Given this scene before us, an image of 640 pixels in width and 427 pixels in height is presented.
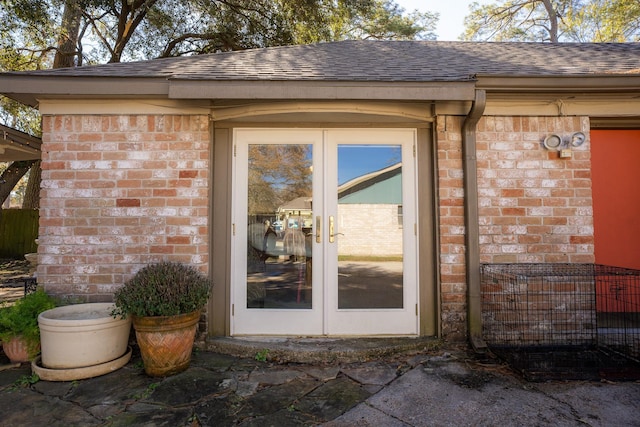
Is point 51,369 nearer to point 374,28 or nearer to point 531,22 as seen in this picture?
point 374,28

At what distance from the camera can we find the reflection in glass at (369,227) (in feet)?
11.3

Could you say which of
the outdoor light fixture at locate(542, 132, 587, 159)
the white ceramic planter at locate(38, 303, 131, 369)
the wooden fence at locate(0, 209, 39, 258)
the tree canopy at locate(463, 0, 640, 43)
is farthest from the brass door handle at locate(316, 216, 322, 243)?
the tree canopy at locate(463, 0, 640, 43)

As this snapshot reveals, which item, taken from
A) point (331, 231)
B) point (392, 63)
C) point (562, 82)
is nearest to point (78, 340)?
point (331, 231)

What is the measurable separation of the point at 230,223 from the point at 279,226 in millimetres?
474

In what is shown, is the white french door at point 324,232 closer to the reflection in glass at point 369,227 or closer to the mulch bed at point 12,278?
the reflection in glass at point 369,227

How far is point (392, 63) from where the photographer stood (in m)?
3.89

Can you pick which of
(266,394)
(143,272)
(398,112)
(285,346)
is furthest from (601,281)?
(143,272)

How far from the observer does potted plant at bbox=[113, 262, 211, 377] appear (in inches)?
105

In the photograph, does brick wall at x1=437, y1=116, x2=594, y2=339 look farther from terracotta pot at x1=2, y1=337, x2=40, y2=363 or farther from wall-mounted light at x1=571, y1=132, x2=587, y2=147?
terracotta pot at x1=2, y1=337, x2=40, y2=363

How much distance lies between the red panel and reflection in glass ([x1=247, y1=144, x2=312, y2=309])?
10.7 ft

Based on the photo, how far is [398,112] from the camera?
3.36 metres

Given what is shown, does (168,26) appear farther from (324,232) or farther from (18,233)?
(324,232)

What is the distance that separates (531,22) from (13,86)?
56.1 feet

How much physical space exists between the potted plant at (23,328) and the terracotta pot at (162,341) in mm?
974
